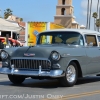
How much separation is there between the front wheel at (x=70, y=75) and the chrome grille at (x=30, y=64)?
2.14 ft

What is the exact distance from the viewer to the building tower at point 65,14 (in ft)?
327

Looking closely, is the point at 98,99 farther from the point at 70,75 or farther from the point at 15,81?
the point at 15,81

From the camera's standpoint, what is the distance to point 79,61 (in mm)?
10930

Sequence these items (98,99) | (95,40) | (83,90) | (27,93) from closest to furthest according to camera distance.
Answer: (98,99) → (27,93) → (83,90) → (95,40)

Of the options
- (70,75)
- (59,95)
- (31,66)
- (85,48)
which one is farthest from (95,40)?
(59,95)

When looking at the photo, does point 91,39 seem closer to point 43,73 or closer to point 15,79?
point 43,73

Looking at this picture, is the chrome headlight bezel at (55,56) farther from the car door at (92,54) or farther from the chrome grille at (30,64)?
the car door at (92,54)

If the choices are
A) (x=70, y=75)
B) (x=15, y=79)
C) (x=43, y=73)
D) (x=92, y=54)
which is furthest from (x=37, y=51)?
(x=92, y=54)

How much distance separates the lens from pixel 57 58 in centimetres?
1006

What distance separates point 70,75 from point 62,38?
1.53 meters

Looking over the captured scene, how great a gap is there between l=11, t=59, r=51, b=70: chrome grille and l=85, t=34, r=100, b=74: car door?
6.03 ft

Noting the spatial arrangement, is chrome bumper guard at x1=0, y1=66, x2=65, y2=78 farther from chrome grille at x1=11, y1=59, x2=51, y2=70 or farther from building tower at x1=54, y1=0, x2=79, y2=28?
building tower at x1=54, y1=0, x2=79, y2=28

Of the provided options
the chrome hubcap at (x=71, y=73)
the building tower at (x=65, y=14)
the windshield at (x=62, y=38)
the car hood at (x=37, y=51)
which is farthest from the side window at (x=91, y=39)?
the building tower at (x=65, y=14)

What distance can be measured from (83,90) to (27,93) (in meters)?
1.74
